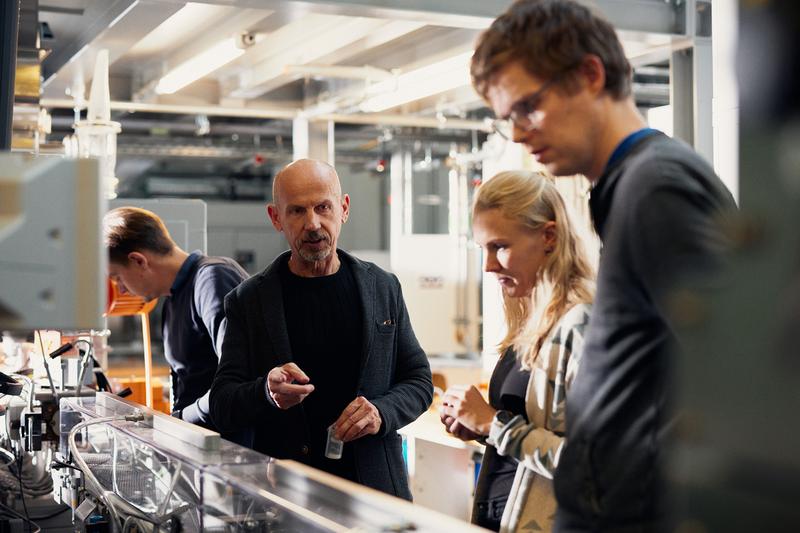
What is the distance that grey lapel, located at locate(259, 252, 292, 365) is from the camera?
240cm

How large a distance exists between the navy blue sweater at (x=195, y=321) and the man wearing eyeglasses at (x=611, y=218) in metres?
1.77

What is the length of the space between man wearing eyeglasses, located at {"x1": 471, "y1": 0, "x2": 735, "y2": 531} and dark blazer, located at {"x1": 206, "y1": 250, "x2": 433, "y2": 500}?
4.04 ft

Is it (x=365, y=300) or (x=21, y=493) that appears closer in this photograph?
(x=365, y=300)

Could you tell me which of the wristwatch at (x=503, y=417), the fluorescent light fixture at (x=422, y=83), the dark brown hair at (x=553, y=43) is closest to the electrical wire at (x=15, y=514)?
the wristwatch at (x=503, y=417)

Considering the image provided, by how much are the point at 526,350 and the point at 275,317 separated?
0.88 meters

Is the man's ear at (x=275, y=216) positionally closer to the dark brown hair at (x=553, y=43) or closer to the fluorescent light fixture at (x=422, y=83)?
the dark brown hair at (x=553, y=43)

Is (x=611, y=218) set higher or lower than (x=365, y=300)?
higher

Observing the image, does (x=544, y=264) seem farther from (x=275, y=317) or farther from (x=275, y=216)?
(x=275, y=216)

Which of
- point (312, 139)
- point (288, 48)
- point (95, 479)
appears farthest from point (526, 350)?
point (312, 139)

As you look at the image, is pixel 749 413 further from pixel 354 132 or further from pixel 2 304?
pixel 354 132

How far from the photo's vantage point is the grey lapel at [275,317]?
2402 mm

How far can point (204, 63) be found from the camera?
17.7 feet

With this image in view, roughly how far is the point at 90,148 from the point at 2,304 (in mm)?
3756

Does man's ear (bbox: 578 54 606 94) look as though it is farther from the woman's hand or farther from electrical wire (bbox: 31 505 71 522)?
electrical wire (bbox: 31 505 71 522)
